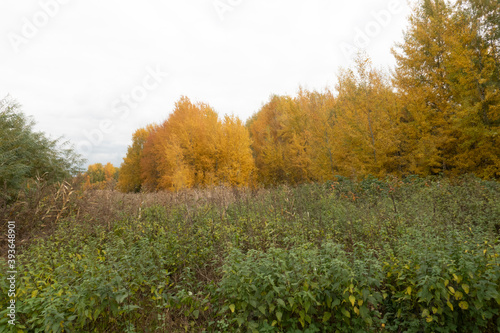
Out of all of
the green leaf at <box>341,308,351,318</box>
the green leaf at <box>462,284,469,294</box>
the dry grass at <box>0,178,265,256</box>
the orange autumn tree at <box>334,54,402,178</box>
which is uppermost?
the orange autumn tree at <box>334,54,402,178</box>

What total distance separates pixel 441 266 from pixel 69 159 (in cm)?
1418

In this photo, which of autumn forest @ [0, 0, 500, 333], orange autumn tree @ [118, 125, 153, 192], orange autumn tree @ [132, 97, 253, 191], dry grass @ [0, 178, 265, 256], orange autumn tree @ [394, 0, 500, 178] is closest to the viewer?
autumn forest @ [0, 0, 500, 333]

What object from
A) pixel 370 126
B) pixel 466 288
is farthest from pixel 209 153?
pixel 466 288

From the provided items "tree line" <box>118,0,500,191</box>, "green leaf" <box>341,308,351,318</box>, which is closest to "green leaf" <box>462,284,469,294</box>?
"green leaf" <box>341,308,351,318</box>

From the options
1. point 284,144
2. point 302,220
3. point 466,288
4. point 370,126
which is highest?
point 284,144

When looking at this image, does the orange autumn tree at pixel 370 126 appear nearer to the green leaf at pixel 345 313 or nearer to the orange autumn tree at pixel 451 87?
the orange autumn tree at pixel 451 87

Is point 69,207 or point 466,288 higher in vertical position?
point 69,207

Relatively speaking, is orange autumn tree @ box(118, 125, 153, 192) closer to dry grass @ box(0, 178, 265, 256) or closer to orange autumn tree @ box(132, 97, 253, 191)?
orange autumn tree @ box(132, 97, 253, 191)

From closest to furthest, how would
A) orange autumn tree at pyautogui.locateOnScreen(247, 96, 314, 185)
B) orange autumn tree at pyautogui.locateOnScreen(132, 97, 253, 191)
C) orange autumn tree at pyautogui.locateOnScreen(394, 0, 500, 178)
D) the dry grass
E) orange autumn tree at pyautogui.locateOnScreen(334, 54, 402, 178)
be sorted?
the dry grass
orange autumn tree at pyautogui.locateOnScreen(394, 0, 500, 178)
orange autumn tree at pyautogui.locateOnScreen(334, 54, 402, 178)
orange autumn tree at pyautogui.locateOnScreen(132, 97, 253, 191)
orange autumn tree at pyautogui.locateOnScreen(247, 96, 314, 185)

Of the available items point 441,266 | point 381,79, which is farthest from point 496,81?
point 441,266

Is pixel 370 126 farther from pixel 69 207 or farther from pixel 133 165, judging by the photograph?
pixel 133 165

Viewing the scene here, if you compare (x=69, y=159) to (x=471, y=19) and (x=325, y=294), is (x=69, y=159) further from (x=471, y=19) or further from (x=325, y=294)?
(x=471, y=19)

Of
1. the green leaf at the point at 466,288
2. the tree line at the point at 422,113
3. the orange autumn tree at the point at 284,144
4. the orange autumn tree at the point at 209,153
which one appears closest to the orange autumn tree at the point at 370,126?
the tree line at the point at 422,113

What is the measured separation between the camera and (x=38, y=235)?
5836 millimetres
